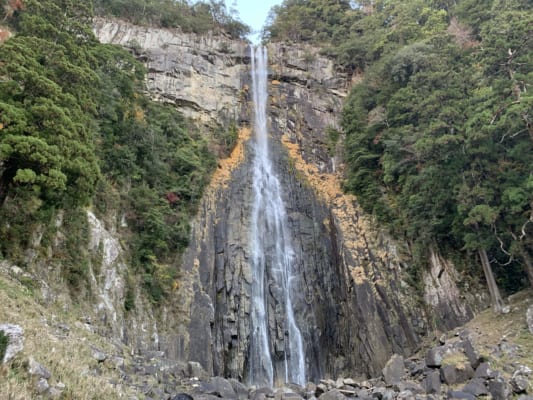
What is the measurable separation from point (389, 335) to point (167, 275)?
938cm

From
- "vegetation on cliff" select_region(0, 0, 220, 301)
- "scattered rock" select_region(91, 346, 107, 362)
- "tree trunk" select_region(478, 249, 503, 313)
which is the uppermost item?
"vegetation on cliff" select_region(0, 0, 220, 301)

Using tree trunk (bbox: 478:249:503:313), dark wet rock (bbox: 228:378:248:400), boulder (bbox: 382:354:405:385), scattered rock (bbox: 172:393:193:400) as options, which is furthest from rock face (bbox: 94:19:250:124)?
scattered rock (bbox: 172:393:193:400)

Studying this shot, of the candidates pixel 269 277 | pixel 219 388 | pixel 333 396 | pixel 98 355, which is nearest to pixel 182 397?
pixel 219 388

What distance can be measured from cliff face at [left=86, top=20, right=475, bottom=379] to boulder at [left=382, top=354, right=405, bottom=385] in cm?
347

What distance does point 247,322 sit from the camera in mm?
16516

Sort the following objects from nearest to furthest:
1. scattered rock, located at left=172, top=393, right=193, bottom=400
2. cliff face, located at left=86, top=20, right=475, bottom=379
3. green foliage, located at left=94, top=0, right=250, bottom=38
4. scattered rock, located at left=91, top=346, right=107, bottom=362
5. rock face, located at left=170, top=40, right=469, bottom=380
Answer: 1. scattered rock, located at left=91, top=346, right=107, bottom=362
2. scattered rock, located at left=172, top=393, right=193, bottom=400
3. cliff face, located at left=86, top=20, right=475, bottom=379
4. rock face, located at left=170, top=40, right=469, bottom=380
5. green foliage, located at left=94, top=0, right=250, bottom=38

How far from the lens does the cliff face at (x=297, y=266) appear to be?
15297mm

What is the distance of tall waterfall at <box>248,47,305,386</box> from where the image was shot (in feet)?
52.3

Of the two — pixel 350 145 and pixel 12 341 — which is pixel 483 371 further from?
pixel 350 145

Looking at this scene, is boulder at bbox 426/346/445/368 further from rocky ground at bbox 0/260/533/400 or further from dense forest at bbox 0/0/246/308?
dense forest at bbox 0/0/246/308

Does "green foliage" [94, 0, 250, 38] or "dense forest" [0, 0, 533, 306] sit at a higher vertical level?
"green foliage" [94, 0, 250, 38]

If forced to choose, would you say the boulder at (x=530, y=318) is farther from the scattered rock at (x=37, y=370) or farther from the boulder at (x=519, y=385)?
the scattered rock at (x=37, y=370)

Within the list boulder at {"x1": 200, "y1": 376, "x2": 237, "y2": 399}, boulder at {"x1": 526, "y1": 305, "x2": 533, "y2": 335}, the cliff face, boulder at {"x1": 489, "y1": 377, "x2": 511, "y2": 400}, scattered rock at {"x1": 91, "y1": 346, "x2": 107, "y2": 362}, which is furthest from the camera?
the cliff face

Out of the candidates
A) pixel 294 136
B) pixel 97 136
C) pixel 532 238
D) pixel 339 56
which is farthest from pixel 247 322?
pixel 339 56
